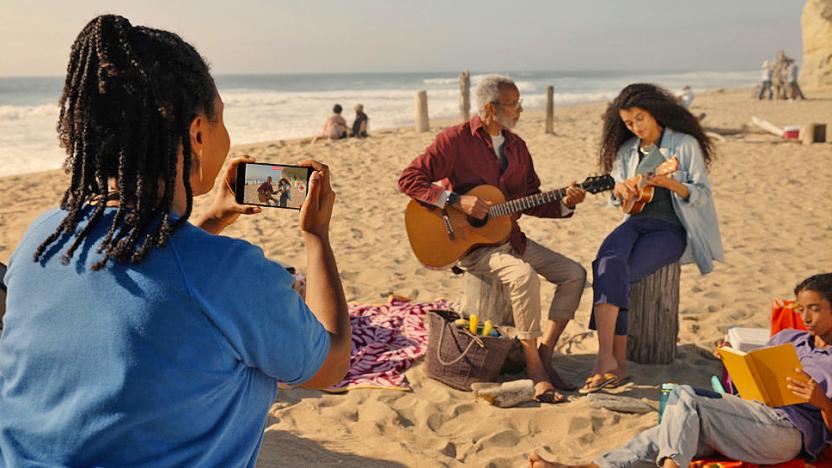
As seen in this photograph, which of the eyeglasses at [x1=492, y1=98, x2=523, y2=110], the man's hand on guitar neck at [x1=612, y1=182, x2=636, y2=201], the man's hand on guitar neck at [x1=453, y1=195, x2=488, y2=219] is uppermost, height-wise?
the eyeglasses at [x1=492, y1=98, x2=523, y2=110]

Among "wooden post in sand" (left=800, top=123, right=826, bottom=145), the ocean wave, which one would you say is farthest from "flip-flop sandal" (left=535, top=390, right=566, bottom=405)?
the ocean wave

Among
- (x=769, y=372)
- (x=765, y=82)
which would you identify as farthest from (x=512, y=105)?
(x=765, y=82)

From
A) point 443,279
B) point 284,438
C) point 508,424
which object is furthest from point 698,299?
point 284,438

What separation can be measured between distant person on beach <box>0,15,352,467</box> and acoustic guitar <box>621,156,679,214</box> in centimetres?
372

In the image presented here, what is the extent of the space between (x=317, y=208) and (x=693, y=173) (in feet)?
11.9

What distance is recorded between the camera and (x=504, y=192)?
16.8 feet

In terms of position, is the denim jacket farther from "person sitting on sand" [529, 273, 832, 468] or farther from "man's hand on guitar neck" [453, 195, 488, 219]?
"person sitting on sand" [529, 273, 832, 468]

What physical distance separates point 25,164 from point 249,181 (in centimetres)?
1474

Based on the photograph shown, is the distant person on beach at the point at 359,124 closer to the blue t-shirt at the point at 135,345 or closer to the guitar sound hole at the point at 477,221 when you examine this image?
the guitar sound hole at the point at 477,221

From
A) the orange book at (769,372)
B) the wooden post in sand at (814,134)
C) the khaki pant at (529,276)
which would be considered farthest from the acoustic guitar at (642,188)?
the wooden post in sand at (814,134)

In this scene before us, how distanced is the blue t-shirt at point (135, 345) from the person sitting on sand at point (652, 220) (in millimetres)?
3379

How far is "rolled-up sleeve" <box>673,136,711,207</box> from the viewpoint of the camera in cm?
472

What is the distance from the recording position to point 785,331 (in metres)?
3.72

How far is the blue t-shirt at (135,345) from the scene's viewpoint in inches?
52.3
